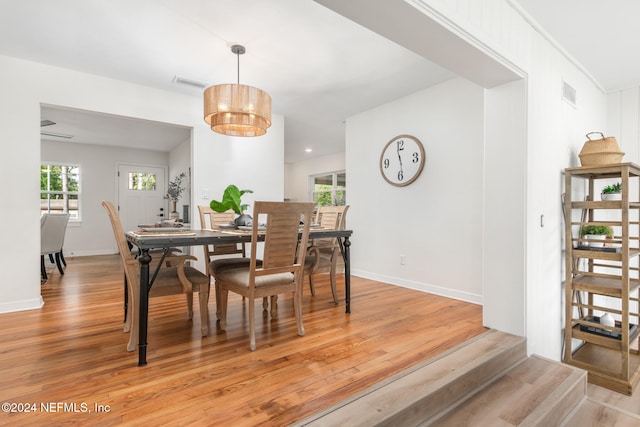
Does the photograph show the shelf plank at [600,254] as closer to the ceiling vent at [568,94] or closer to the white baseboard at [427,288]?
the white baseboard at [427,288]

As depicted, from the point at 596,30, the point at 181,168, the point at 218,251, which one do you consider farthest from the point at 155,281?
the point at 181,168

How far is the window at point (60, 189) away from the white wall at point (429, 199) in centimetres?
604

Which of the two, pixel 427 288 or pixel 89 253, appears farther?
pixel 89 253

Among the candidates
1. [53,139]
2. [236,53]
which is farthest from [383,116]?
[53,139]

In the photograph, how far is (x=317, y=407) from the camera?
1476 millimetres

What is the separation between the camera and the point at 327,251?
3377 mm

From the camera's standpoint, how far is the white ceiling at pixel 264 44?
2281 millimetres

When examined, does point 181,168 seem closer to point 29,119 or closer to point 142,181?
point 142,181

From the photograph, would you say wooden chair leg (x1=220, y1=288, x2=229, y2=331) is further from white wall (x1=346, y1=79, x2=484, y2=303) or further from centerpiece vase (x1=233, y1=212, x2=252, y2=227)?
white wall (x1=346, y1=79, x2=484, y2=303)

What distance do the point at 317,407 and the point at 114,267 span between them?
17.3 feet

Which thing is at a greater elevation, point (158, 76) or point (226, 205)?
point (158, 76)

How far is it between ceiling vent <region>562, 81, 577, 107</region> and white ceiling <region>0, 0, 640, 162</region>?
0.89 feet

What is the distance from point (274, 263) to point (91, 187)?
6.59 metres

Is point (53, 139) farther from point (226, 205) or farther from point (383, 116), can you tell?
point (383, 116)
